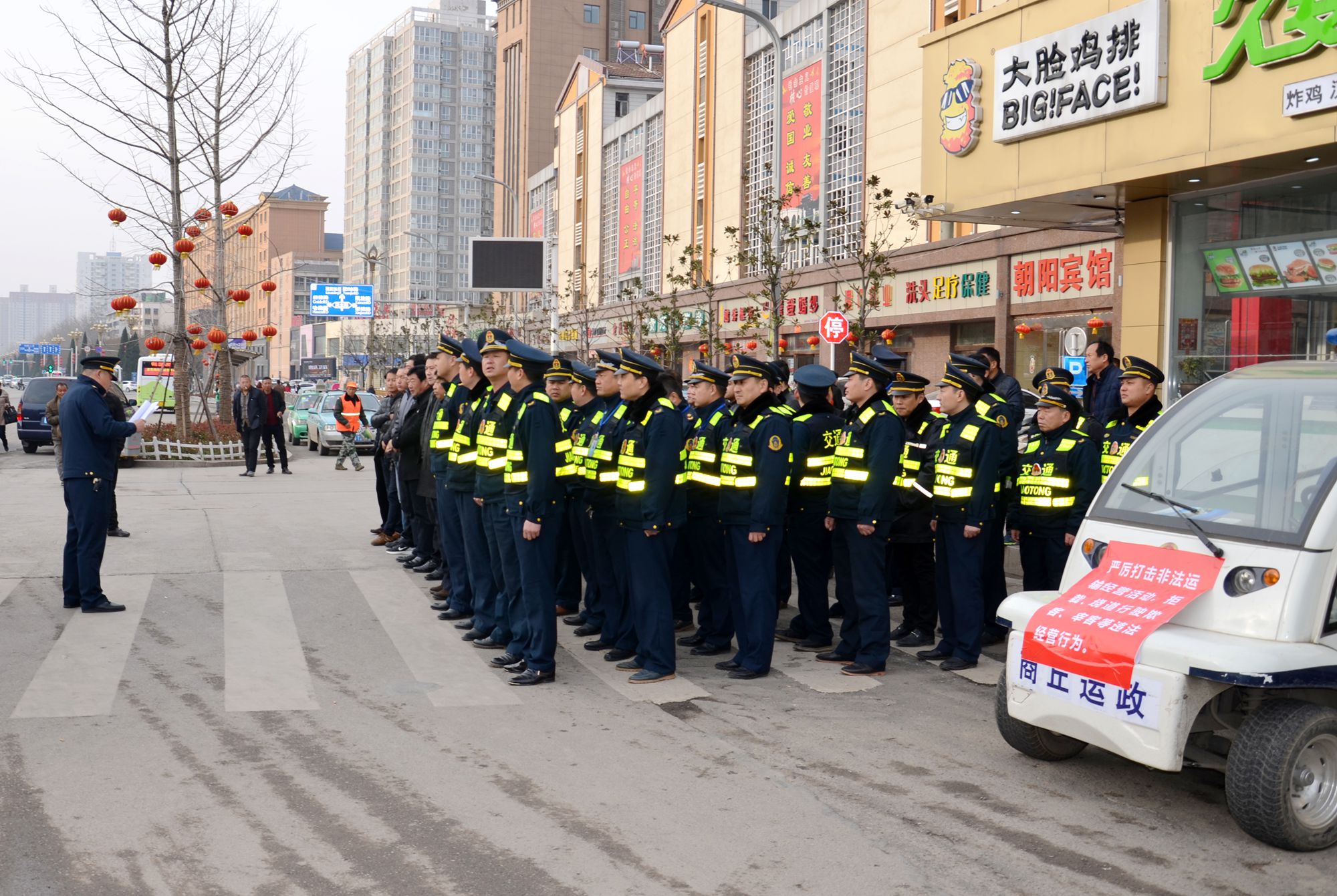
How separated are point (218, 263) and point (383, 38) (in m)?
116

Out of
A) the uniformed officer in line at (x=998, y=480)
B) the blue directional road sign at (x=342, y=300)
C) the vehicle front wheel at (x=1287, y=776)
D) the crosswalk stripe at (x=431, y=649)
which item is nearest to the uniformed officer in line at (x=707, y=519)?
the crosswalk stripe at (x=431, y=649)

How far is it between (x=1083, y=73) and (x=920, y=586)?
7402mm

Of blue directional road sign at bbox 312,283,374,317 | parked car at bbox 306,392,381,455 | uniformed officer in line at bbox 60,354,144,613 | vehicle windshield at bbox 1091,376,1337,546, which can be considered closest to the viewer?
vehicle windshield at bbox 1091,376,1337,546

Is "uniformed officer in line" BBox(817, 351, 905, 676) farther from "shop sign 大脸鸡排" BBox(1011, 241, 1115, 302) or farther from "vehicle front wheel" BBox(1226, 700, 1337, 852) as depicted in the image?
"shop sign 大脸鸡排" BBox(1011, 241, 1115, 302)

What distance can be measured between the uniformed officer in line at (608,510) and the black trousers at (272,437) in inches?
609

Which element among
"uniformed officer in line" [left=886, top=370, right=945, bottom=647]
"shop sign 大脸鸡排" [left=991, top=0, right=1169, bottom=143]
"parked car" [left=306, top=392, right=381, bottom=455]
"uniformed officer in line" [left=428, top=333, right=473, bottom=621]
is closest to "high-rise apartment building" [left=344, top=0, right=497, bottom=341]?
"parked car" [left=306, top=392, right=381, bottom=455]

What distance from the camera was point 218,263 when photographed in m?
27.5

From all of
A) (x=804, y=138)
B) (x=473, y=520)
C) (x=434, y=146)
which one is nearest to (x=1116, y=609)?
(x=473, y=520)

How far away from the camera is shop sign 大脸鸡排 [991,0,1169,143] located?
12945 millimetres

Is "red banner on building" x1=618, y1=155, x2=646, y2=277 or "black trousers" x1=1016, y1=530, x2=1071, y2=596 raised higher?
"red banner on building" x1=618, y1=155, x2=646, y2=277

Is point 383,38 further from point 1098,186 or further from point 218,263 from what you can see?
point 1098,186

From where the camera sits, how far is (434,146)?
128375 millimetres

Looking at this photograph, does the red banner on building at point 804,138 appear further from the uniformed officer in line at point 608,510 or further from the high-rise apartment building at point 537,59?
the high-rise apartment building at point 537,59

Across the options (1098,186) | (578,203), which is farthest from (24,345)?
(1098,186)
